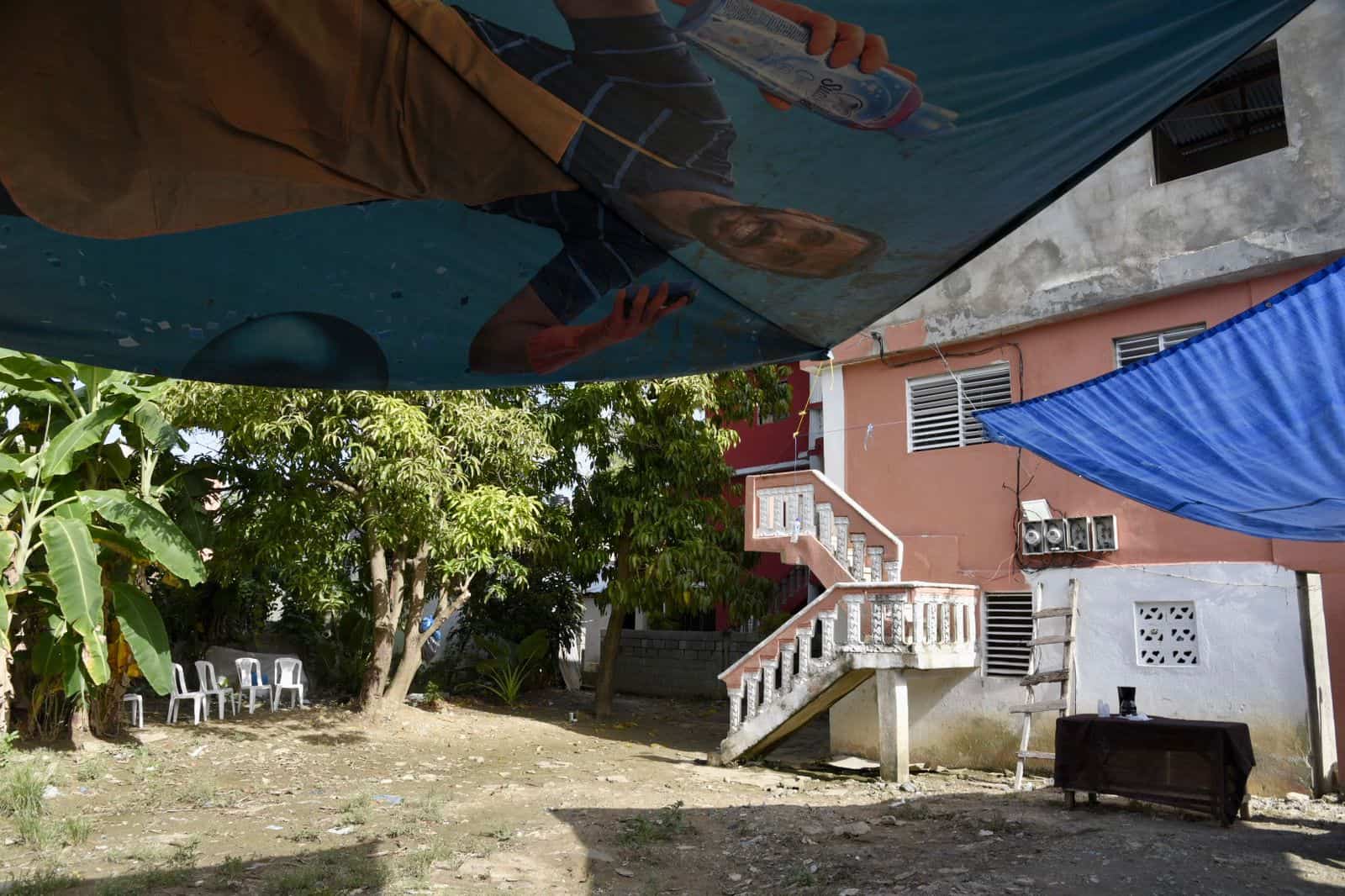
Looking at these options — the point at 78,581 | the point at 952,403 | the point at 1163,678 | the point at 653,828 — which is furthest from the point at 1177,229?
the point at 78,581

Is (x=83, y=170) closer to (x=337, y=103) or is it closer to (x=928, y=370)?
(x=337, y=103)

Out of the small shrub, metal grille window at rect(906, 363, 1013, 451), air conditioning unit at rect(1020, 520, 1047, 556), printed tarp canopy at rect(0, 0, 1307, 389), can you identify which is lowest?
the small shrub

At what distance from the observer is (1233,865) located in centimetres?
659

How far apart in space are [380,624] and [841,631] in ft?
19.7

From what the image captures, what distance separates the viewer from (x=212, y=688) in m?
14.2

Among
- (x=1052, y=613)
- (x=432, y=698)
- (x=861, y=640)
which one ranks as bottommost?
(x=432, y=698)

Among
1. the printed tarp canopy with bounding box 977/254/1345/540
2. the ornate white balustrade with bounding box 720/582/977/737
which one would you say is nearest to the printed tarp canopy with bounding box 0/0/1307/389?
the printed tarp canopy with bounding box 977/254/1345/540

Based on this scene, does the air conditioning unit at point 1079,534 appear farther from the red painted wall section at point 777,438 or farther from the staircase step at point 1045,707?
the red painted wall section at point 777,438

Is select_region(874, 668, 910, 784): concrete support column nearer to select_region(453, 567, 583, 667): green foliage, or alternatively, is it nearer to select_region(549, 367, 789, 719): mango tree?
select_region(549, 367, 789, 719): mango tree

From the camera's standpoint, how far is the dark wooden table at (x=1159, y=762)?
26.1 feet

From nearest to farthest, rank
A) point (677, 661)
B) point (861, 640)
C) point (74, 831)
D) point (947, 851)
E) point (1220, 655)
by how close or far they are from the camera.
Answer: point (947, 851), point (74, 831), point (1220, 655), point (861, 640), point (677, 661)

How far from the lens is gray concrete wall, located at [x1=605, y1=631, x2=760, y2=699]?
18.1 metres

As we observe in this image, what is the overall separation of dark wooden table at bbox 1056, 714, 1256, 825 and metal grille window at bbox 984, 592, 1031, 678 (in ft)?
7.48

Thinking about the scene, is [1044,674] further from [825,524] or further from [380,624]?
[380,624]
